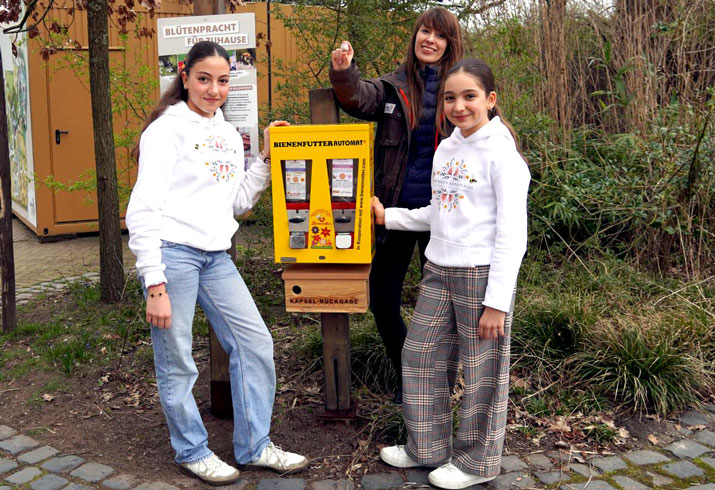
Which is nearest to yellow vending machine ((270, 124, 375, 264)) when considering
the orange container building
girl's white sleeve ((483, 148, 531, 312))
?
girl's white sleeve ((483, 148, 531, 312))

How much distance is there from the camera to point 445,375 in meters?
3.31

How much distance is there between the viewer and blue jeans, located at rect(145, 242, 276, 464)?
308 centimetres

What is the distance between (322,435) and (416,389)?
0.71 metres

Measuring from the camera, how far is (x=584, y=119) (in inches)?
268

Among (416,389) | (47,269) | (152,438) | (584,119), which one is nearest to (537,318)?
(416,389)

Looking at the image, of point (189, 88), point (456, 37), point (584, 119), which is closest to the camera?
point (189, 88)

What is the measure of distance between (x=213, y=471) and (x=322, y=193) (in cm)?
133

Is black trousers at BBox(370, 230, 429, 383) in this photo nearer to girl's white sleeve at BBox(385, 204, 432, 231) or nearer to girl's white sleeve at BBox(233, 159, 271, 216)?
girl's white sleeve at BBox(385, 204, 432, 231)

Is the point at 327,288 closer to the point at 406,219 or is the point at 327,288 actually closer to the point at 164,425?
the point at 406,219

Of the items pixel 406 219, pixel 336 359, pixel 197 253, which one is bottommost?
pixel 336 359

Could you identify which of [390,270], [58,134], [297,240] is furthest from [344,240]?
[58,134]

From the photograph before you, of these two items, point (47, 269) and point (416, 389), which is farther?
point (47, 269)

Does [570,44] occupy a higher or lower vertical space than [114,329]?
higher

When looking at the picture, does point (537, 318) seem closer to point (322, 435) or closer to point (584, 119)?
point (322, 435)
